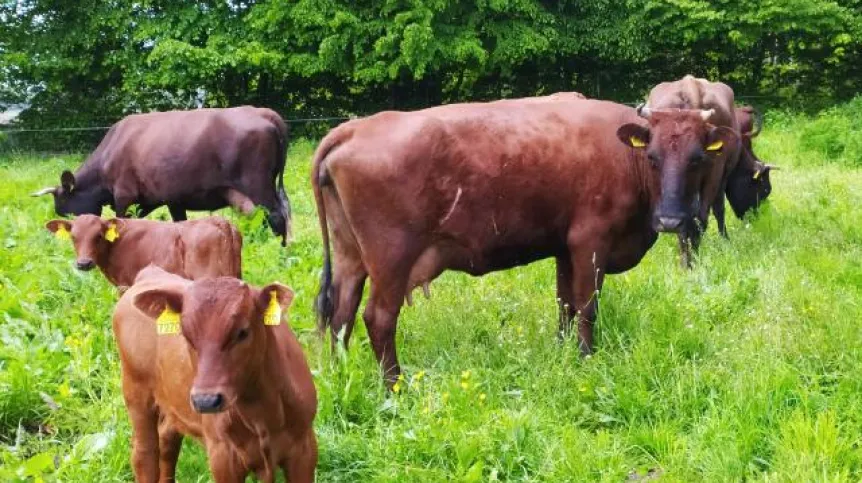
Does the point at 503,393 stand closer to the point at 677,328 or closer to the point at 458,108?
the point at 677,328

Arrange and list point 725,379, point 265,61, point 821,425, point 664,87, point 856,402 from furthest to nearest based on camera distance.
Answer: point 265,61, point 664,87, point 725,379, point 856,402, point 821,425

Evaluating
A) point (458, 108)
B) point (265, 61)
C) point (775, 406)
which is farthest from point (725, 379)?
point (265, 61)

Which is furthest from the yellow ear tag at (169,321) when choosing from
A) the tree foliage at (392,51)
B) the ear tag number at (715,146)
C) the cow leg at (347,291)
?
the tree foliage at (392,51)

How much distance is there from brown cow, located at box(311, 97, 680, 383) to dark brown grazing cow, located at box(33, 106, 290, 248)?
164 inches

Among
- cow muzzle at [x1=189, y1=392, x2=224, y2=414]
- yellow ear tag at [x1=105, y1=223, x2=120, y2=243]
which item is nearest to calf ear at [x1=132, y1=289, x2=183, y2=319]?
cow muzzle at [x1=189, y1=392, x2=224, y2=414]

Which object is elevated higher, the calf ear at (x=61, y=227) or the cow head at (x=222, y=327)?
the cow head at (x=222, y=327)

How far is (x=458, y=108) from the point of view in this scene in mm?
5426

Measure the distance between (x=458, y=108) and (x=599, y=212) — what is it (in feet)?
3.66

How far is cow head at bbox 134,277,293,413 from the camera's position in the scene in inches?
117

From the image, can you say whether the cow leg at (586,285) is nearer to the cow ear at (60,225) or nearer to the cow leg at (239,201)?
the cow ear at (60,225)

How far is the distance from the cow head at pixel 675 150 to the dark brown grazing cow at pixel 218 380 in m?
2.76

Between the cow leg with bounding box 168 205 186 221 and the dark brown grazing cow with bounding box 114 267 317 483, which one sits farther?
the cow leg with bounding box 168 205 186 221

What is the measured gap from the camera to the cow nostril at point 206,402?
114 inches

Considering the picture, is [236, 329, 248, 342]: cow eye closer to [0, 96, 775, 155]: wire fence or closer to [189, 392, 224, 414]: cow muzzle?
[189, 392, 224, 414]: cow muzzle
